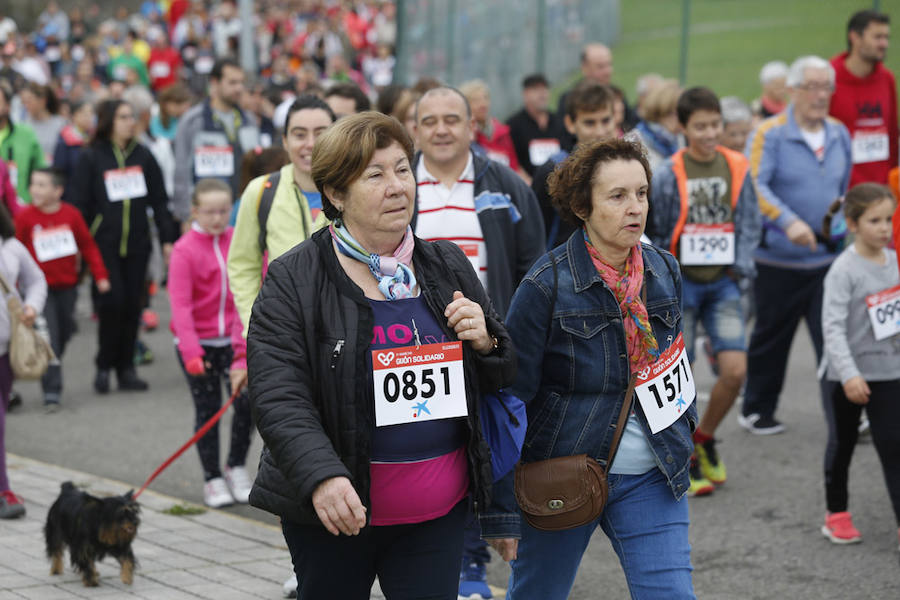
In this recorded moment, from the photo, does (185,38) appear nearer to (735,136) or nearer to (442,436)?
(735,136)

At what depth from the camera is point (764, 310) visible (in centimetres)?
825

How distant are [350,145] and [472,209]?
7.05 ft

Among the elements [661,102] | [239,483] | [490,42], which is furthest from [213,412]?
[490,42]

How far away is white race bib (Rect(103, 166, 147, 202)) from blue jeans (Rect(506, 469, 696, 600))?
284 inches

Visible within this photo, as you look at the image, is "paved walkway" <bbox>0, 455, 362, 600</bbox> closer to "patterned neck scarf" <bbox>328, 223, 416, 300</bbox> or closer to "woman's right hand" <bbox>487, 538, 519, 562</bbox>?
"woman's right hand" <bbox>487, 538, 519, 562</bbox>

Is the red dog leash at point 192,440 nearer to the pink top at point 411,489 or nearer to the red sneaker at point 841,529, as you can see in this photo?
the pink top at point 411,489

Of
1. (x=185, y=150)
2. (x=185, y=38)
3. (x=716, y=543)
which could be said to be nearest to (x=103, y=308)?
(x=185, y=150)

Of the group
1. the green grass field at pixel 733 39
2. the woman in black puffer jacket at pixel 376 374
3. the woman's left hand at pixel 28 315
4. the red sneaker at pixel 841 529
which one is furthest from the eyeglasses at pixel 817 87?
Result: the green grass field at pixel 733 39

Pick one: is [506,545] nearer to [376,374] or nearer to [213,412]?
[376,374]

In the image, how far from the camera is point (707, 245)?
694cm

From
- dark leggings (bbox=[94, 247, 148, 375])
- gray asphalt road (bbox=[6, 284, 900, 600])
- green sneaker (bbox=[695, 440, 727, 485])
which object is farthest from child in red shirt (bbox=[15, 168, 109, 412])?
green sneaker (bbox=[695, 440, 727, 485])

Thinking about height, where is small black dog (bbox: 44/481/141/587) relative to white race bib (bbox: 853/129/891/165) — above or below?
below

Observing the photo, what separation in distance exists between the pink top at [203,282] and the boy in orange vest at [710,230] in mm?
2462

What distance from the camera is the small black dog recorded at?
5449mm
